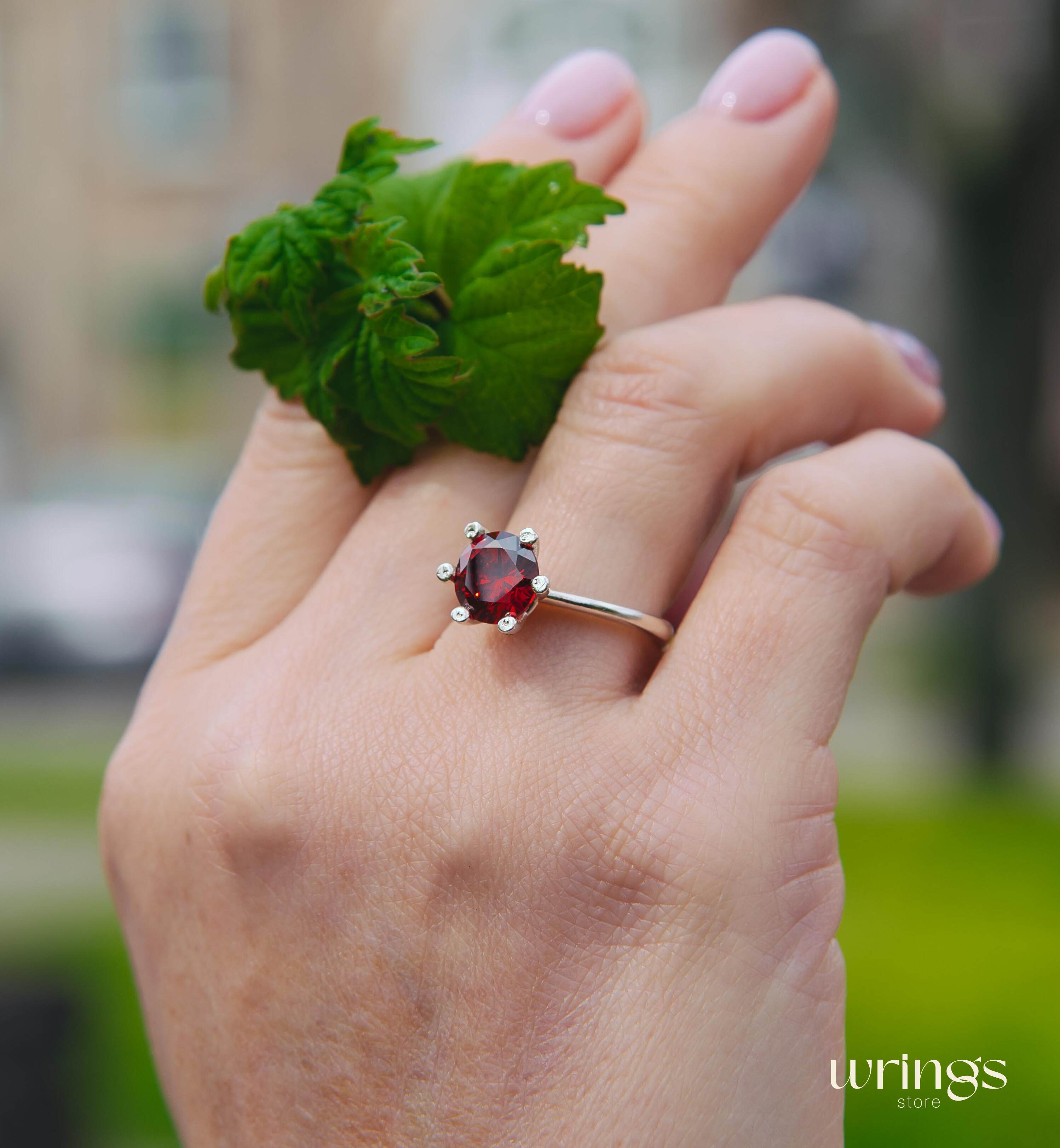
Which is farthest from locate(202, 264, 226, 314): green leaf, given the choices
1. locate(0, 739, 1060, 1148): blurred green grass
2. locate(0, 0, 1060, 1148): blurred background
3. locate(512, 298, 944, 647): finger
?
locate(0, 0, 1060, 1148): blurred background

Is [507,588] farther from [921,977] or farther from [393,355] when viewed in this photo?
[921,977]

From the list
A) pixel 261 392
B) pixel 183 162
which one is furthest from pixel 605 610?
pixel 183 162

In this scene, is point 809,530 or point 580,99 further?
point 580,99

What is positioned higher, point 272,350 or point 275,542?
point 272,350

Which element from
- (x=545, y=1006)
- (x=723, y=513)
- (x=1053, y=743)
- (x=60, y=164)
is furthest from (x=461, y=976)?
(x=60, y=164)

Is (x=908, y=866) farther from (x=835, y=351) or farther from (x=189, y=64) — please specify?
(x=189, y=64)

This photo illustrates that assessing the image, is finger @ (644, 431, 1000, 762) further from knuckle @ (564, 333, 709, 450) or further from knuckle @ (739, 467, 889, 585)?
knuckle @ (564, 333, 709, 450)

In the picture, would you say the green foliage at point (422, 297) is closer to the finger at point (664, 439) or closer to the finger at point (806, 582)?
the finger at point (664, 439)
